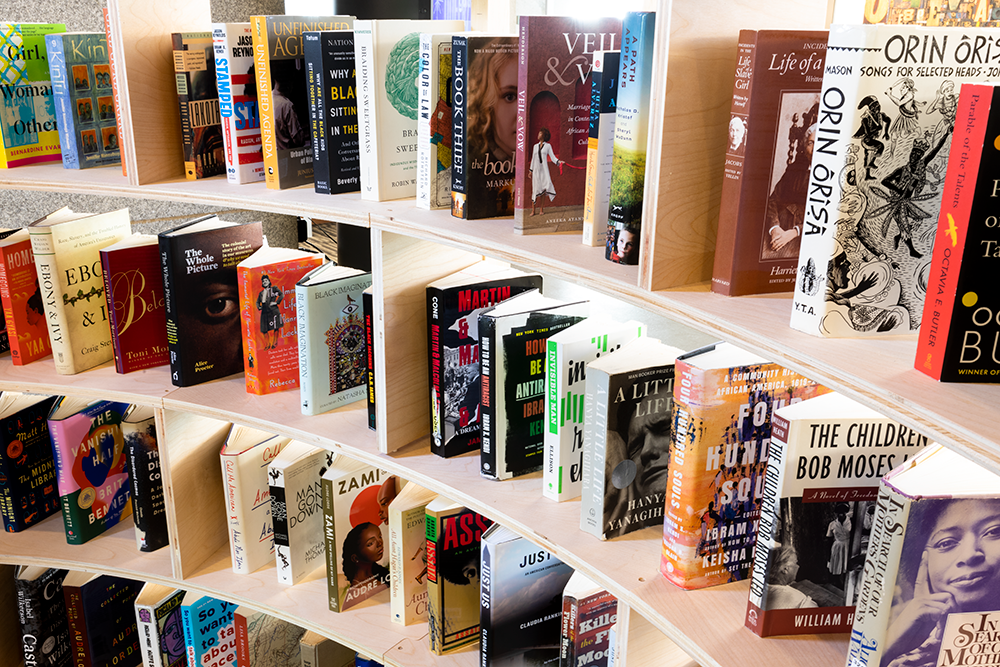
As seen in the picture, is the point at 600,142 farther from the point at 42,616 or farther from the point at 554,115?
the point at 42,616

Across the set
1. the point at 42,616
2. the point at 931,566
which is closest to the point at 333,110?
the point at 931,566

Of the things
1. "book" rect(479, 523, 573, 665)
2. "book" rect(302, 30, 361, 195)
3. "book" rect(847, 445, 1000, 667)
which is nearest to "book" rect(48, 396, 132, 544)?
"book" rect(302, 30, 361, 195)

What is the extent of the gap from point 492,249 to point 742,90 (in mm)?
372

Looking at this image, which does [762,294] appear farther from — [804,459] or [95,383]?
[95,383]

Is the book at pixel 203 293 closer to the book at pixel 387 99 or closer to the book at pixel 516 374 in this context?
the book at pixel 387 99

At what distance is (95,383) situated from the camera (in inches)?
58.6

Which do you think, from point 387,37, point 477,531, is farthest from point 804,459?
point 387,37

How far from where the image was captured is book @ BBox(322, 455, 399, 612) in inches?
56.1

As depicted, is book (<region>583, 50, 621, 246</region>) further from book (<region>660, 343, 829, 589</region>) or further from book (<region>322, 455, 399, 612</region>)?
book (<region>322, 455, 399, 612</region>)

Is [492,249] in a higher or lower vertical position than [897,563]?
higher

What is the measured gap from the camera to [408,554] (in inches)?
54.9

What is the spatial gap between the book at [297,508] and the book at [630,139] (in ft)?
2.62

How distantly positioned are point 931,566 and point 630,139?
0.52m

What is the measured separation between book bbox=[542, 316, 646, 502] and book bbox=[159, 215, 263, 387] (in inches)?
26.8
